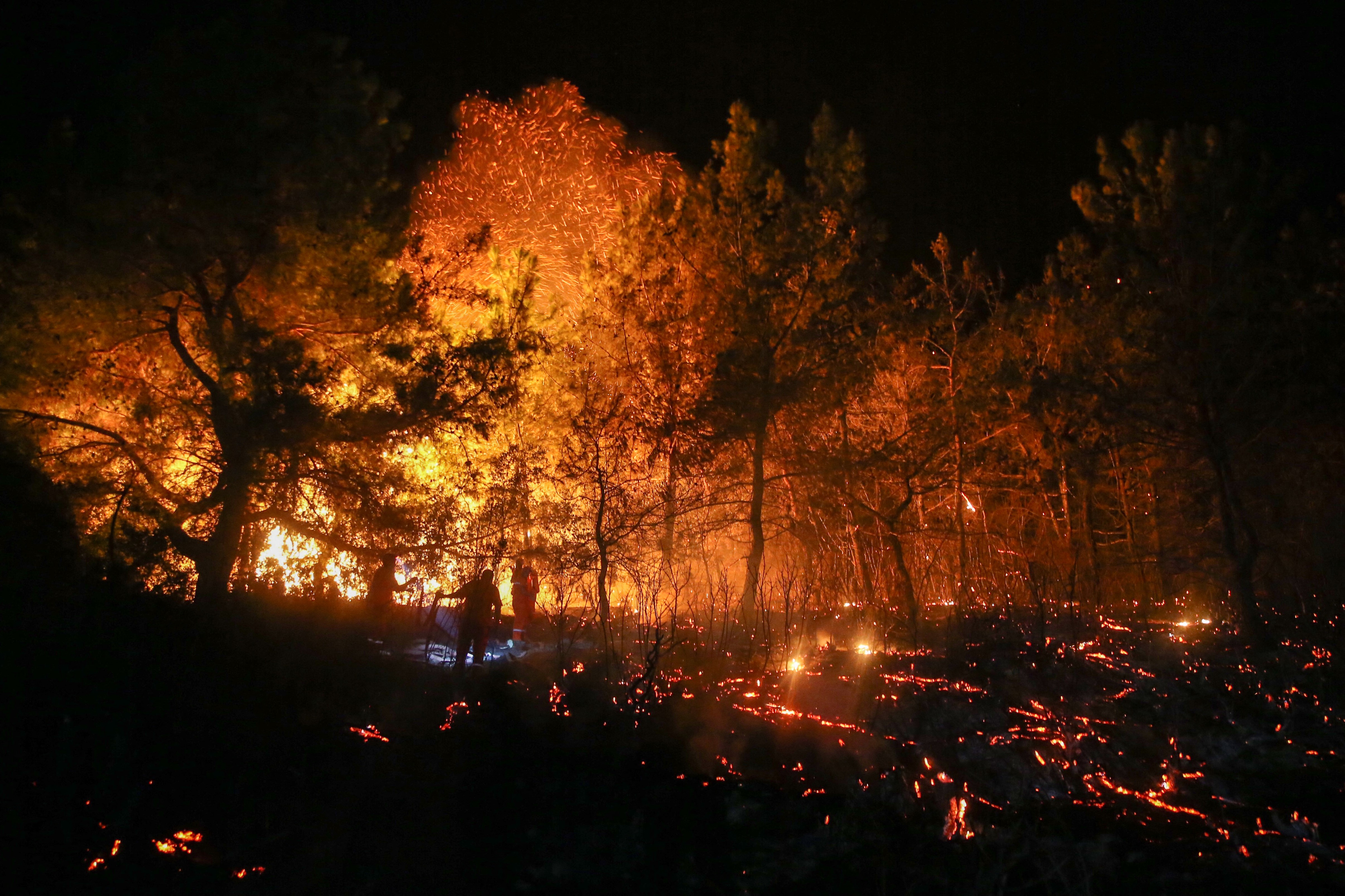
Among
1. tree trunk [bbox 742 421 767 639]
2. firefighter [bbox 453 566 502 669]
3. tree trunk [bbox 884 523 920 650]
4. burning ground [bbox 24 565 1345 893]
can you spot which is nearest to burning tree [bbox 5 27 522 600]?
firefighter [bbox 453 566 502 669]

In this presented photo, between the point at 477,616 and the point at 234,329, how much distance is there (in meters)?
4.72

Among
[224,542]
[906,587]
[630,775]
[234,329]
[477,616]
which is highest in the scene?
[234,329]

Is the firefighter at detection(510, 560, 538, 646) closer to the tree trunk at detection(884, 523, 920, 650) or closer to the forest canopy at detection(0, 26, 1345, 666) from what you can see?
the forest canopy at detection(0, 26, 1345, 666)

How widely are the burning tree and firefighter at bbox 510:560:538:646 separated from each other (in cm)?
271

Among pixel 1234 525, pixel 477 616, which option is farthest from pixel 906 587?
pixel 477 616

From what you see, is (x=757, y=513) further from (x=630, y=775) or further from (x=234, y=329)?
(x=234, y=329)

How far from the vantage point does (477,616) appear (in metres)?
11.2

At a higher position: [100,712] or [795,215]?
[795,215]

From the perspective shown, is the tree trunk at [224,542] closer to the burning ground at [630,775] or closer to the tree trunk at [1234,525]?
the burning ground at [630,775]

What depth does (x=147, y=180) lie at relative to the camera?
967 centimetres

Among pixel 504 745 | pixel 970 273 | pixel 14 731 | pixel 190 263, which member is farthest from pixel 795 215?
pixel 14 731

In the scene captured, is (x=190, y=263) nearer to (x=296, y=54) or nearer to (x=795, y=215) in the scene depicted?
(x=296, y=54)

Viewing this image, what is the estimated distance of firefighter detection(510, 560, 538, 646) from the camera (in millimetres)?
13055

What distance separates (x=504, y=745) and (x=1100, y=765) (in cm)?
581
